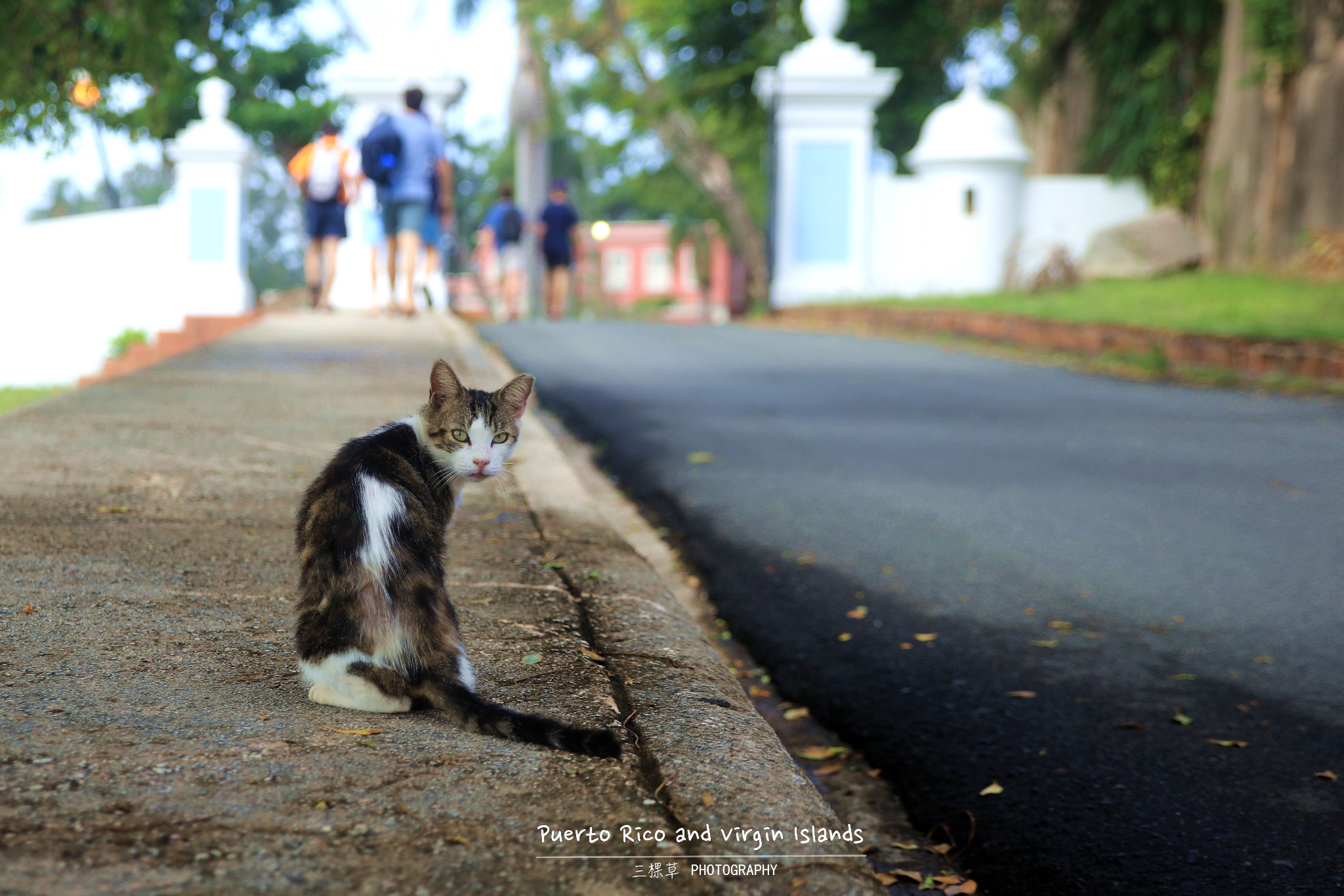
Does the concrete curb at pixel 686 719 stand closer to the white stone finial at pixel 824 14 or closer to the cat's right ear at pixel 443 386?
the cat's right ear at pixel 443 386

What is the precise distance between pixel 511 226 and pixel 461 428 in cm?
1554

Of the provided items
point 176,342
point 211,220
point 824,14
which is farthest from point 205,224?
point 824,14

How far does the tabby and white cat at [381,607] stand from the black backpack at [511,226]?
15560mm

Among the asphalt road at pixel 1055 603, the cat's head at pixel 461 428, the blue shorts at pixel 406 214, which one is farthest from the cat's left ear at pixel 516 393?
the blue shorts at pixel 406 214

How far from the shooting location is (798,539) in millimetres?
4734

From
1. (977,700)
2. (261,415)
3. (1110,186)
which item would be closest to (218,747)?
(977,700)

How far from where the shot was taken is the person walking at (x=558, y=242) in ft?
56.1

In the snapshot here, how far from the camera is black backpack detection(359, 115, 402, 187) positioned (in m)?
11.6

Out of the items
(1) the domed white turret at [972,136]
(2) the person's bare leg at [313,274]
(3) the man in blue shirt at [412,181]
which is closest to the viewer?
(3) the man in blue shirt at [412,181]

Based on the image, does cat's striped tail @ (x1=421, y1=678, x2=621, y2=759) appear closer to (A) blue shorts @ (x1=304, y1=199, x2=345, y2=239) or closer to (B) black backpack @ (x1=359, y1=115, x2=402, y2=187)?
(B) black backpack @ (x1=359, y1=115, x2=402, y2=187)

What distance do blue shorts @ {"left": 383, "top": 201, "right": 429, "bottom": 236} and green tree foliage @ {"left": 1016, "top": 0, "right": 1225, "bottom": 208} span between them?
9580 mm

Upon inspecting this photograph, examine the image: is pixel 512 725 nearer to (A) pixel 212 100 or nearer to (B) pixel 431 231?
(B) pixel 431 231

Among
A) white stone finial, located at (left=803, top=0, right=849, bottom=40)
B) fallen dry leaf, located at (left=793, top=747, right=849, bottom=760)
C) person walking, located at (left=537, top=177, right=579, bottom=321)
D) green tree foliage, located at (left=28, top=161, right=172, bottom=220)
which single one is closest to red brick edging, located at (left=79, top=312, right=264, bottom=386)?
person walking, located at (left=537, top=177, right=579, bottom=321)

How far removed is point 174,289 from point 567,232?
16.7 feet
